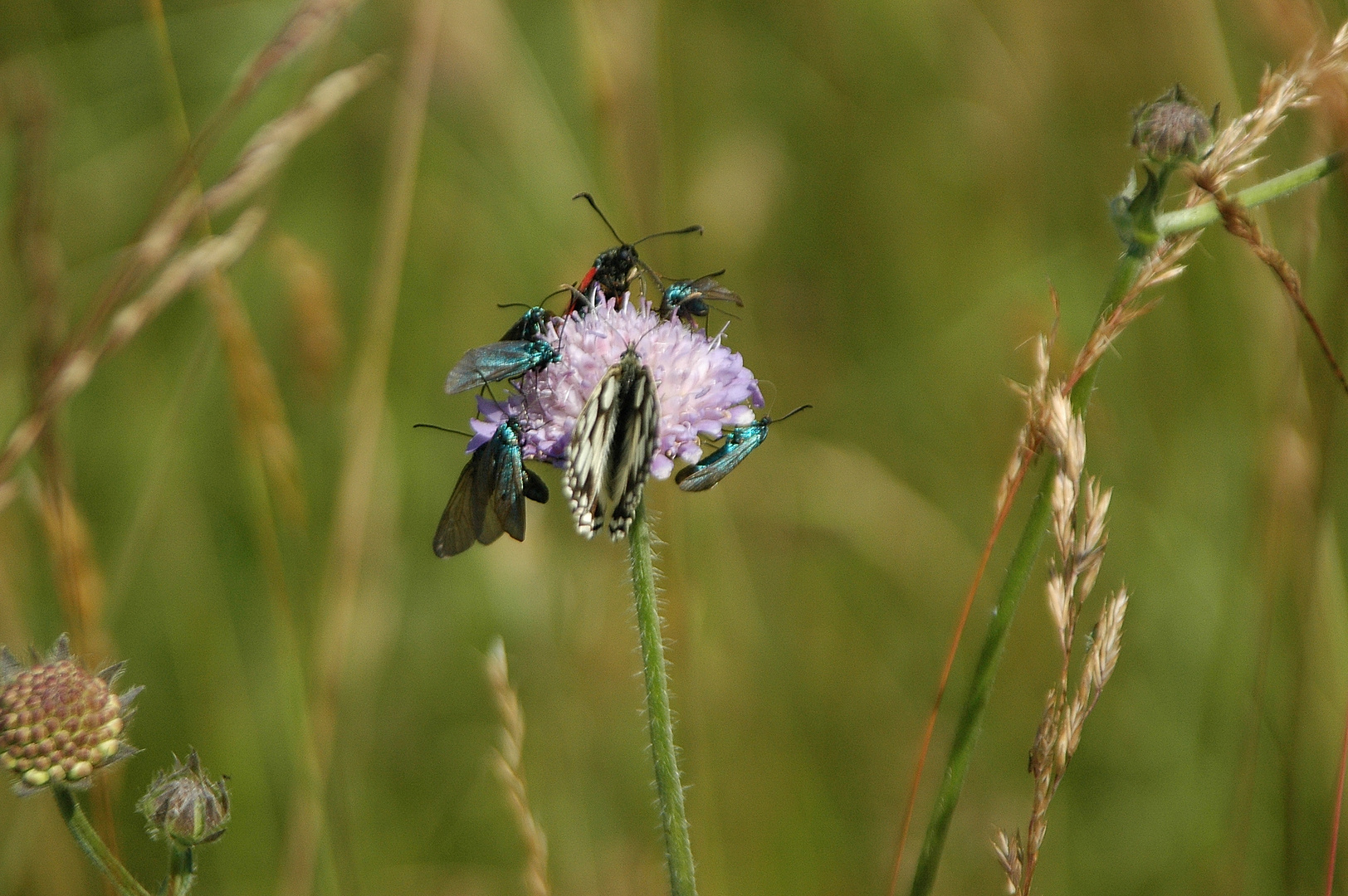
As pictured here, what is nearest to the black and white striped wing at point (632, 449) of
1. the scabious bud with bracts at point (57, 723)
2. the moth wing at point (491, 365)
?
the moth wing at point (491, 365)

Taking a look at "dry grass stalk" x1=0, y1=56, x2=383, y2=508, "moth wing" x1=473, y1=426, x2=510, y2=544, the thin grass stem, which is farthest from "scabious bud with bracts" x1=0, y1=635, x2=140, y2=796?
the thin grass stem

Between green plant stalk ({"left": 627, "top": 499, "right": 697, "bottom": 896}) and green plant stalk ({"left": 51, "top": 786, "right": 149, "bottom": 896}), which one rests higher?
green plant stalk ({"left": 627, "top": 499, "right": 697, "bottom": 896})

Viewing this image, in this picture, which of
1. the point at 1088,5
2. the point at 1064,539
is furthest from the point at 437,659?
the point at 1088,5

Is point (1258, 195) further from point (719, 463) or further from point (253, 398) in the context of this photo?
point (253, 398)

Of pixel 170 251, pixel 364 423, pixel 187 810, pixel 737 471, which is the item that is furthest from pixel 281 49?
pixel 737 471

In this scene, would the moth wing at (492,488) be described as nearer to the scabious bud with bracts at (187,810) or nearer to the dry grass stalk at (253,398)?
the scabious bud with bracts at (187,810)

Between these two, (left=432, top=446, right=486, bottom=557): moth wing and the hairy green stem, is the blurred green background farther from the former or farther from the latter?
(left=432, top=446, right=486, bottom=557): moth wing
